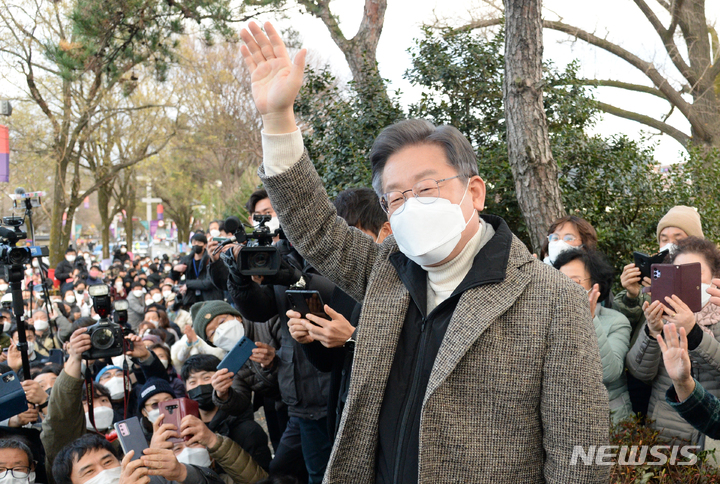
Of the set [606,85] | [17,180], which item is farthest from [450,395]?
[17,180]

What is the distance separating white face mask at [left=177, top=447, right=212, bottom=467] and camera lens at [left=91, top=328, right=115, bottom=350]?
0.74 meters

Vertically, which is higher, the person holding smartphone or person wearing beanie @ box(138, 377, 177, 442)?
the person holding smartphone

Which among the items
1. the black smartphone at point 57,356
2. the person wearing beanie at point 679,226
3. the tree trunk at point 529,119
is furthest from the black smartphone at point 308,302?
the black smartphone at point 57,356

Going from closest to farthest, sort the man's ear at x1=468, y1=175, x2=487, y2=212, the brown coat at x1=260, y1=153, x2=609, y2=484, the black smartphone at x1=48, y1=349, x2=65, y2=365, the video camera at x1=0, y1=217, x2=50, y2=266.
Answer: the brown coat at x1=260, y1=153, x2=609, y2=484 < the man's ear at x1=468, y1=175, x2=487, y2=212 < the video camera at x1=0, y1=217, x2=50, y2=266 < the black smartphone at x1=48, y1=349, x2=65, y2=365

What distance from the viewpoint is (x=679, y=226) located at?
417 centimetres

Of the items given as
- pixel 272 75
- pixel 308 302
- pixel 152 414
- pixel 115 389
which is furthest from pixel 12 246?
pixel 272 75

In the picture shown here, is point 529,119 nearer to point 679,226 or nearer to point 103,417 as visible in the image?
point 679,226

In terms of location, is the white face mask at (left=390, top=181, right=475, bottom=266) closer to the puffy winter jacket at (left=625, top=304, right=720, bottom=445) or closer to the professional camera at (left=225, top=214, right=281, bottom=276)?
the professional camera at (left=225, top=214, right=281, bottom=276)

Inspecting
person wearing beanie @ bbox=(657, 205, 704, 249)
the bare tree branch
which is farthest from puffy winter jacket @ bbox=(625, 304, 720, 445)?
the bare tree branch

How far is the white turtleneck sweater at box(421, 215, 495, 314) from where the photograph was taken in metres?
1.74

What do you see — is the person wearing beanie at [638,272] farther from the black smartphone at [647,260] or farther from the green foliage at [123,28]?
the green foliage at [123,28]

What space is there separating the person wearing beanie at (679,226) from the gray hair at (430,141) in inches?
116

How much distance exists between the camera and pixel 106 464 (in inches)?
126

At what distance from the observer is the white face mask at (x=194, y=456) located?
3.50 m
